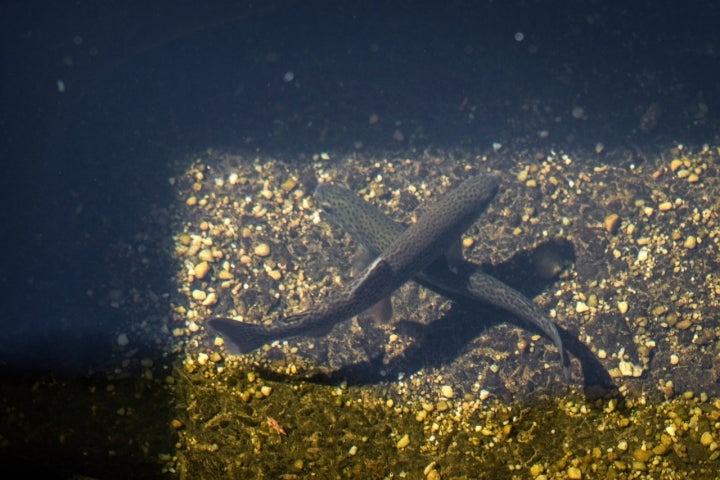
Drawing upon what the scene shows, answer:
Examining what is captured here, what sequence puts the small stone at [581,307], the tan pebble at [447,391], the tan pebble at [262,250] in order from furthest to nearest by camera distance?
the tan pebble at [262,250] → the small stone at [581,307] → the tan pebble at [447,391]

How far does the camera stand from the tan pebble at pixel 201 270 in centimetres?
568

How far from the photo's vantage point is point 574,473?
4203 millimetres

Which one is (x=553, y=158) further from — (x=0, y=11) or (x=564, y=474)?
(x=0, y=11)

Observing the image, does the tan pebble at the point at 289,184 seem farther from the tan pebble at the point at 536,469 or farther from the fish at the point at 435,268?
the tan pebble at the point at 536,469

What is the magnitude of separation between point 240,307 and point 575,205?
3.79m

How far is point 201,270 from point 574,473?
3.86 metres

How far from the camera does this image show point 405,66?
6.89 meters

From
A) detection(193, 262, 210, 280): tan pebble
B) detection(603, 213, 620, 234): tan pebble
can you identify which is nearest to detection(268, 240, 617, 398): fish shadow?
detection(603, 213, 620, 234): tan pebble

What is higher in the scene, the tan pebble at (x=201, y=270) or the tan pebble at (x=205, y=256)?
the tan pebble at (x=205, y=256)

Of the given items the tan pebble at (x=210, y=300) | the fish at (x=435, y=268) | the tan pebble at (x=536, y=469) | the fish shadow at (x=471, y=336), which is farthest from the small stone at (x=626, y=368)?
the tan pebble at (x=210, y=300)

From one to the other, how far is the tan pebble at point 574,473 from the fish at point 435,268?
135cm

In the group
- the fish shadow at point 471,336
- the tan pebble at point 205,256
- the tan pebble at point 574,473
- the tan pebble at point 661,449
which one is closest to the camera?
the tan pebble at point 574,473

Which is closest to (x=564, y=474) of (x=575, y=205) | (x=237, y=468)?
(x=237, y=468)

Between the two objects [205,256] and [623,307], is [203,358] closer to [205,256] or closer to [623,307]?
[205,256]
